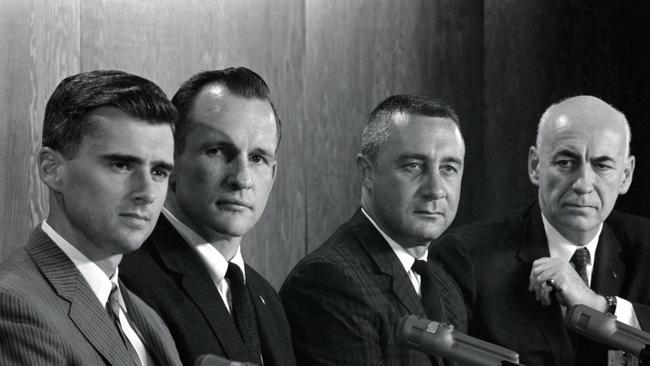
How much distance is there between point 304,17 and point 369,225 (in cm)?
129

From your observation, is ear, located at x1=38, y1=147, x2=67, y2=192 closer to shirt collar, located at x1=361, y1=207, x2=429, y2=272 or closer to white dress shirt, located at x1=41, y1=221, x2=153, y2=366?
white dress shirt, located at x1=41, y1=221, x2=153, y2=366

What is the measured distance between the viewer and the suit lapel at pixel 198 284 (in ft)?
8.86

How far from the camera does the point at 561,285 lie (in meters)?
3.46

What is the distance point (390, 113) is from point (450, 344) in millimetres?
1178

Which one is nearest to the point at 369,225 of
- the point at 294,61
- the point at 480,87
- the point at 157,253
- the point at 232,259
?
the point at 232,259

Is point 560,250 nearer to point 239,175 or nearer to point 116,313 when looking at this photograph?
point 239,175

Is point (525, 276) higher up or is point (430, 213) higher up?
point (430, 213)

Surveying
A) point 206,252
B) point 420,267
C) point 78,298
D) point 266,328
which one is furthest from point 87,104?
point 420,267

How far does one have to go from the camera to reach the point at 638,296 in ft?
12.4

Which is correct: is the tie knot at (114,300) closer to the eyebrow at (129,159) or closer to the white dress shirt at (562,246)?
the eyebrow at (129,159)

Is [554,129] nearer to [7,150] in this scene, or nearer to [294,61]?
[294,61]

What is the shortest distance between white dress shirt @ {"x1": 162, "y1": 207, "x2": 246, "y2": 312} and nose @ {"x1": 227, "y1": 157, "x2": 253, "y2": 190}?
177 mm

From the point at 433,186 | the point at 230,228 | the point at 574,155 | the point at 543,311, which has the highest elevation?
the point at 574,155

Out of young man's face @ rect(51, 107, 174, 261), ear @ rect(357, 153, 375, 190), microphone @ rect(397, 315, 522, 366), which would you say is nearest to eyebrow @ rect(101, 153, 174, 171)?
young man's face @ rect(51, 107, 174, 261)
